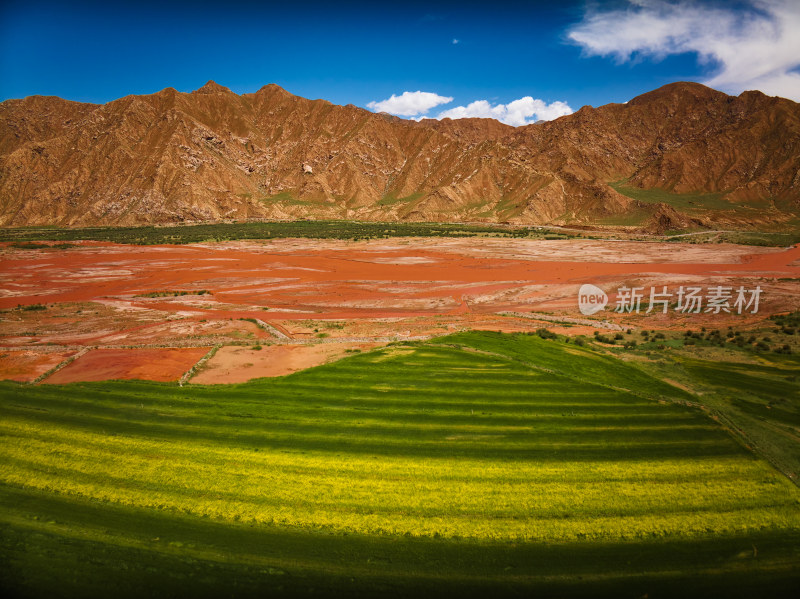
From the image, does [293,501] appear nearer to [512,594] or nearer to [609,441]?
[512,594]

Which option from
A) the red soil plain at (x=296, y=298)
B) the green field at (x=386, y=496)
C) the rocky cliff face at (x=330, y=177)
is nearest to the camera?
the green field at (x=386, y=496)

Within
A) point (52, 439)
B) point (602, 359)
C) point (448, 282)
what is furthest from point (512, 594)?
point (448, 282)

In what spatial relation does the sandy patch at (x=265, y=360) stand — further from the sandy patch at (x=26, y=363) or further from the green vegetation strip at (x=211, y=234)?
the green vegetation strip at (x=211, y=234)

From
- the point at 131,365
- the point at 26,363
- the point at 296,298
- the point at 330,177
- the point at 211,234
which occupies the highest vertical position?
the point at 330,177

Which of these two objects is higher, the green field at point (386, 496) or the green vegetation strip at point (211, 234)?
the green vegetation strip at point (211, 234)

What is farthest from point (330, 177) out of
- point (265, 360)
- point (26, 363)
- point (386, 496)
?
point (386, 496)

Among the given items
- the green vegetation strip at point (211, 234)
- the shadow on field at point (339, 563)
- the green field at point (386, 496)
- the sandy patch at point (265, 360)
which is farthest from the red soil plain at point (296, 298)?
the green vegetation strip at point (211, 234)

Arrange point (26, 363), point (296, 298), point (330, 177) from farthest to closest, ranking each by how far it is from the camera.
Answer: point (330, 177) < point (296, 298) < point (26, 363)

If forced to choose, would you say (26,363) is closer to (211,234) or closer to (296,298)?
(296,298)
